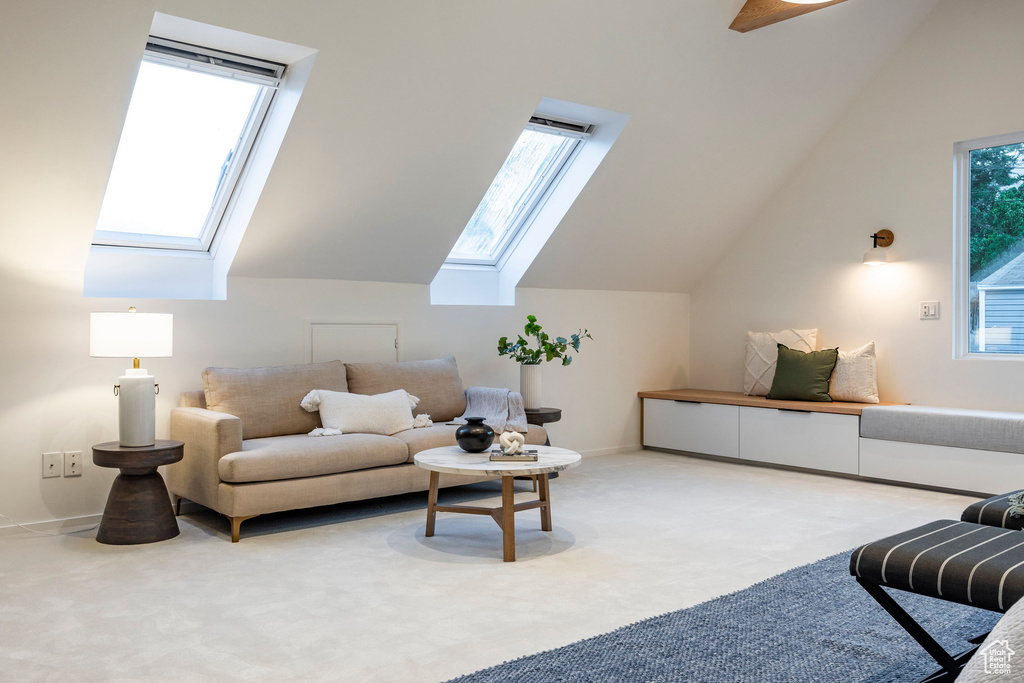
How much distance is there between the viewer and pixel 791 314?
6.38m

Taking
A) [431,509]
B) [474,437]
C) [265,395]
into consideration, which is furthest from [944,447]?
[265,395]

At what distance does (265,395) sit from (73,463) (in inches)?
39.3

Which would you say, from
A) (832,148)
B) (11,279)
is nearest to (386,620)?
(11,279)

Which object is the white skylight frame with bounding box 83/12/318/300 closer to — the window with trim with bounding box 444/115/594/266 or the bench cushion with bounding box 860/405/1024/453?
the window with trim with bounding box 444/115/594/266

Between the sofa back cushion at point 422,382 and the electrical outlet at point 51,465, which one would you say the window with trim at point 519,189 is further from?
the electrical outlet at point 51,465

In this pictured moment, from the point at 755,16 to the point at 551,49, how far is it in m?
1.23

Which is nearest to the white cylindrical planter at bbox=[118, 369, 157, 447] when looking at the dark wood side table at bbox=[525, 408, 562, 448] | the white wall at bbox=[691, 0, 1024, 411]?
the dark wood side table at bbox=[525, 408, 562, 448]

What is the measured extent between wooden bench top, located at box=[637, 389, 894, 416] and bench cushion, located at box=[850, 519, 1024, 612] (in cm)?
321

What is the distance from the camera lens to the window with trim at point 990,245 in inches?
→ 206

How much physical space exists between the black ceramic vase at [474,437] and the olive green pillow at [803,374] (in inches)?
114

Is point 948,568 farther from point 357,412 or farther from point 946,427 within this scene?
point 946,427

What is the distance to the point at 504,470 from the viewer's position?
11.3 feet

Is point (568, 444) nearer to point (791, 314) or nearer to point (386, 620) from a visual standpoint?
point (791, 314)

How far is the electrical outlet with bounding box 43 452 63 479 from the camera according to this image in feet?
13.4
